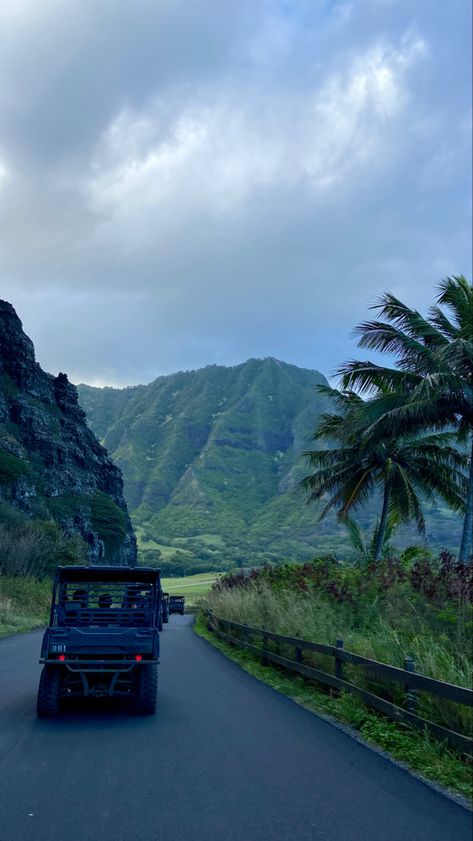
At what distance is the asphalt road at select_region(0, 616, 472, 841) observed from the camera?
5422 millimetres

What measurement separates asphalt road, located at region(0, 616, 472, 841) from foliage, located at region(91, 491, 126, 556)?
247ft

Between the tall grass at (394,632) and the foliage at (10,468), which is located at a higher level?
the foliage at (10,468)

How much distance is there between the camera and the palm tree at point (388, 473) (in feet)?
89.3

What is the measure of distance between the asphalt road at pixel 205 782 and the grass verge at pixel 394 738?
0.27 meters

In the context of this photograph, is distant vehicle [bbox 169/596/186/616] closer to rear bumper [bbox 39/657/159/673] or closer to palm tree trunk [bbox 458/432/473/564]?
palm tree trunk [bbox 458/432/473/564]

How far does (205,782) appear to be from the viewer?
6.76m

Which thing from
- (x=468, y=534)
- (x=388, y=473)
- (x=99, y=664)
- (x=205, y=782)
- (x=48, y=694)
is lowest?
(x=205, y=782)

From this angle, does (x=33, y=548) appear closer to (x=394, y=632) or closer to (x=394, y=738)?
(x=394, y=632)

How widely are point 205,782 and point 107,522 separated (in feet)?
269

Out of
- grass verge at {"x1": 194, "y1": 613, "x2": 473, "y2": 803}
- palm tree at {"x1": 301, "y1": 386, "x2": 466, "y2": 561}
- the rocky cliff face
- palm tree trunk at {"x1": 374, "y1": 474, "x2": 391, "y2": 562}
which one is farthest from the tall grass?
the rocky cliff face

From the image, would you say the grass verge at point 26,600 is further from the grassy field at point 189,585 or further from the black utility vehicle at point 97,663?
the grassy field at point 189,585

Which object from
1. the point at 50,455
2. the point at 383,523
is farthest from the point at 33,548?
the point at 383,523

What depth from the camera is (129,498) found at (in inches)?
7416

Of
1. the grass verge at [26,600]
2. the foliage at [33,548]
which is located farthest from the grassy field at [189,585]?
the grass verge at [26,600]
